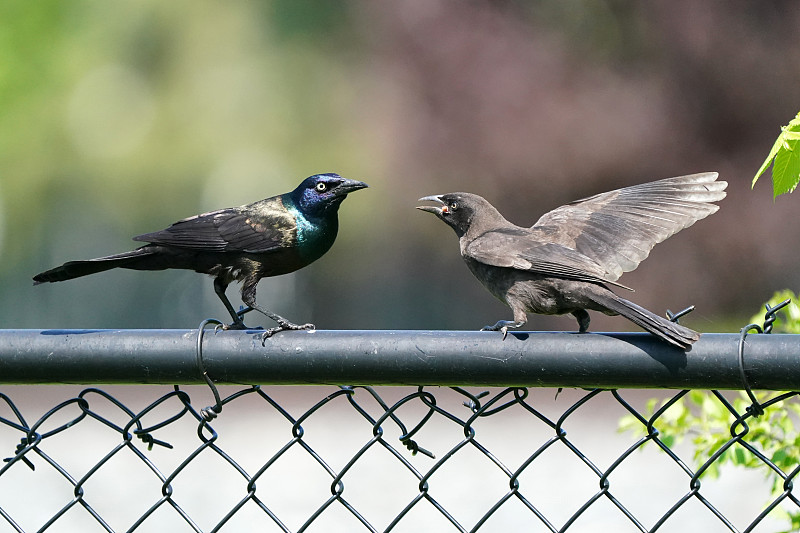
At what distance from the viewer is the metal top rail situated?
5.36ft

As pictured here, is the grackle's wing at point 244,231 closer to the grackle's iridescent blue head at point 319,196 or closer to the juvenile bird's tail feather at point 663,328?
the grackle's iridescent blue head at point 319,196

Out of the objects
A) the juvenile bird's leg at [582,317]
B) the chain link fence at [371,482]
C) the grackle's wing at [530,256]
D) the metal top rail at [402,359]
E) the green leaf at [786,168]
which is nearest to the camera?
the metal top rail at [402,359]

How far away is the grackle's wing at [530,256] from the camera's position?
2.51m

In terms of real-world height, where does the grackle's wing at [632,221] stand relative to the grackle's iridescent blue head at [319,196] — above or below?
above

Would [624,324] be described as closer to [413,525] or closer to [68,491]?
[413,525]

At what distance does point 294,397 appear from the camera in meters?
9.77

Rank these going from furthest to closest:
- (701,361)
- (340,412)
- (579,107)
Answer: (579,107) → (340,412) → (701,361)

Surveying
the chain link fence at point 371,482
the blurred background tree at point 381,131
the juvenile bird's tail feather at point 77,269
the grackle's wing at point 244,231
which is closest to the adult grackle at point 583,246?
the grackle's wing at point 244,231

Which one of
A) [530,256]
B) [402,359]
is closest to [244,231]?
[530,256]

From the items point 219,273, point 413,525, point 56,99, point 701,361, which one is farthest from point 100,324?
point 701,361

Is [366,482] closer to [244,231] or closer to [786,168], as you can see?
[244,231]

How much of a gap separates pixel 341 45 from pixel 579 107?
3.53m

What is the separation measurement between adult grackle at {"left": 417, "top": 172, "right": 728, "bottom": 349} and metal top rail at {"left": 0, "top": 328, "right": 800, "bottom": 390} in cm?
72

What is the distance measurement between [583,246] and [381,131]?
8845 mm
